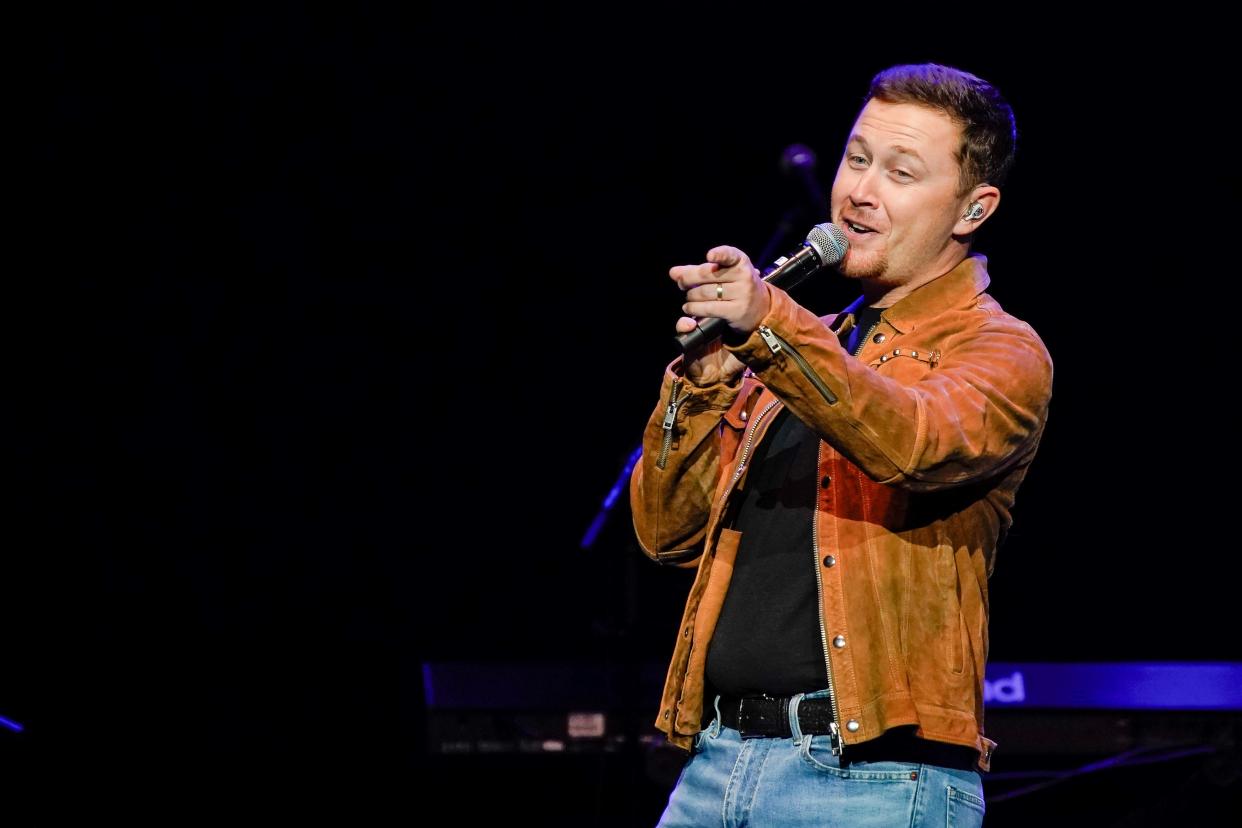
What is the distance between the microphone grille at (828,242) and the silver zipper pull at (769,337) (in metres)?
0.25

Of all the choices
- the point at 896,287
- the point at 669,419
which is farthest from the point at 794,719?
the point at 896,287

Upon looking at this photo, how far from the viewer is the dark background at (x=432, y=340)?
4.28 metres

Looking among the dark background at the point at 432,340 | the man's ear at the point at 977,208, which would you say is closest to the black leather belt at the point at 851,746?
the man's ear at the point at 977,208

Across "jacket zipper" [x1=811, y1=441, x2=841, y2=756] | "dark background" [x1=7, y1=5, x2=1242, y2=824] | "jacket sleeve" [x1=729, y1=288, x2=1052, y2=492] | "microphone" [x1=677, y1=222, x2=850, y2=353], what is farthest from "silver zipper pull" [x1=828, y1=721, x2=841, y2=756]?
"dark background" [x1=7, y1=5, x2=1242, y2=824]

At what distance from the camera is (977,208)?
2.01 meters

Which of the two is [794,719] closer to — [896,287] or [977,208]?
[896,287]

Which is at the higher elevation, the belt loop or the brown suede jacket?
the brown suede jacket

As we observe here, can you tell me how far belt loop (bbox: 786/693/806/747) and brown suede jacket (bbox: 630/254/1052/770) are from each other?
7cm

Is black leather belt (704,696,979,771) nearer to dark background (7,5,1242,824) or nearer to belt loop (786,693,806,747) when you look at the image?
belt loop (786,693,806,747)

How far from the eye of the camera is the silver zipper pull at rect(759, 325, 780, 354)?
151 centimetres

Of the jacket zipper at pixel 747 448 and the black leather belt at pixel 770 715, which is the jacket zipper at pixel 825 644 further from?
the jacket zipper at pixel 747 448

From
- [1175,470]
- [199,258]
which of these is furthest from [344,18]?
[1175,470]

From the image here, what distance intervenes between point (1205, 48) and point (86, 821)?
4.20 metres

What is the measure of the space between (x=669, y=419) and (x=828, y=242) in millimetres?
363
